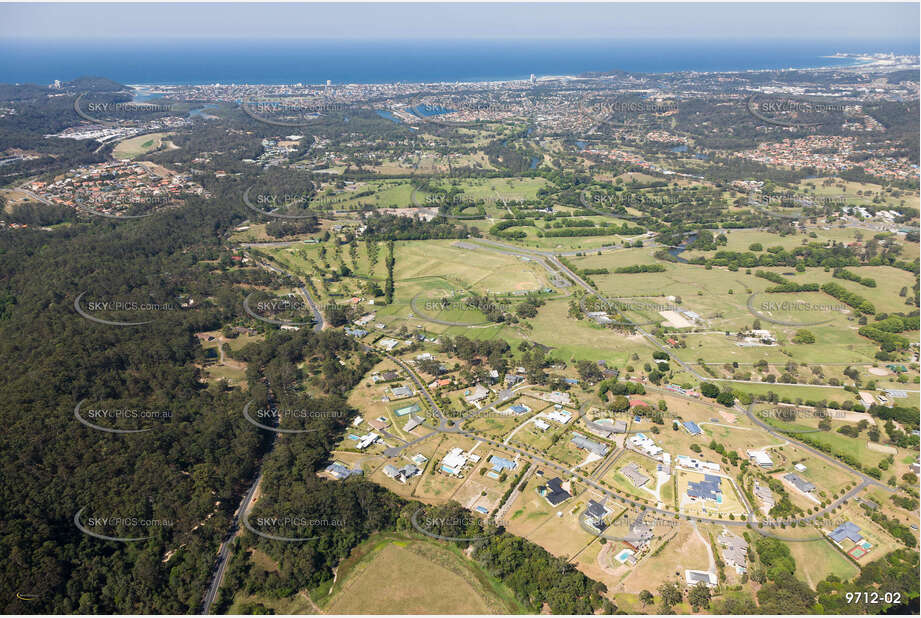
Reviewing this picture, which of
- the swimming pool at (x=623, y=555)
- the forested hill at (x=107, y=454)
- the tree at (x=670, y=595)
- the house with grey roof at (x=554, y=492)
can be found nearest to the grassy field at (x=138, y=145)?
the forested hill at (x=107, y=454)

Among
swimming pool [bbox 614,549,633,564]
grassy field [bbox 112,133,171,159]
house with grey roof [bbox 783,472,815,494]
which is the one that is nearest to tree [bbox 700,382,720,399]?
house with grey roof [bbox 783,472,815,494]

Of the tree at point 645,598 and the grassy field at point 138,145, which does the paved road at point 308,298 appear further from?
the grassy field at point 138,145

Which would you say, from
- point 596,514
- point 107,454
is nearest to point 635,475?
point 596,514

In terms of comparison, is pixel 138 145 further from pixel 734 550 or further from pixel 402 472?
pixel 734 550

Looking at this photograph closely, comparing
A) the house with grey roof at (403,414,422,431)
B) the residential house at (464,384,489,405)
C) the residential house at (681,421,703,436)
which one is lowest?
the residential house at (681,421,703,436)

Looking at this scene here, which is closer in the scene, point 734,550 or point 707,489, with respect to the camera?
point 734,550

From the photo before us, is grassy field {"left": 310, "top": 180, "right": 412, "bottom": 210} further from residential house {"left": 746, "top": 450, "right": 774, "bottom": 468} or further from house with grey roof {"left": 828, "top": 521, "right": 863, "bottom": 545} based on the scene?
house with grey roof {"left": 828, "top": 521, "right": 863, "bottom": 545}
